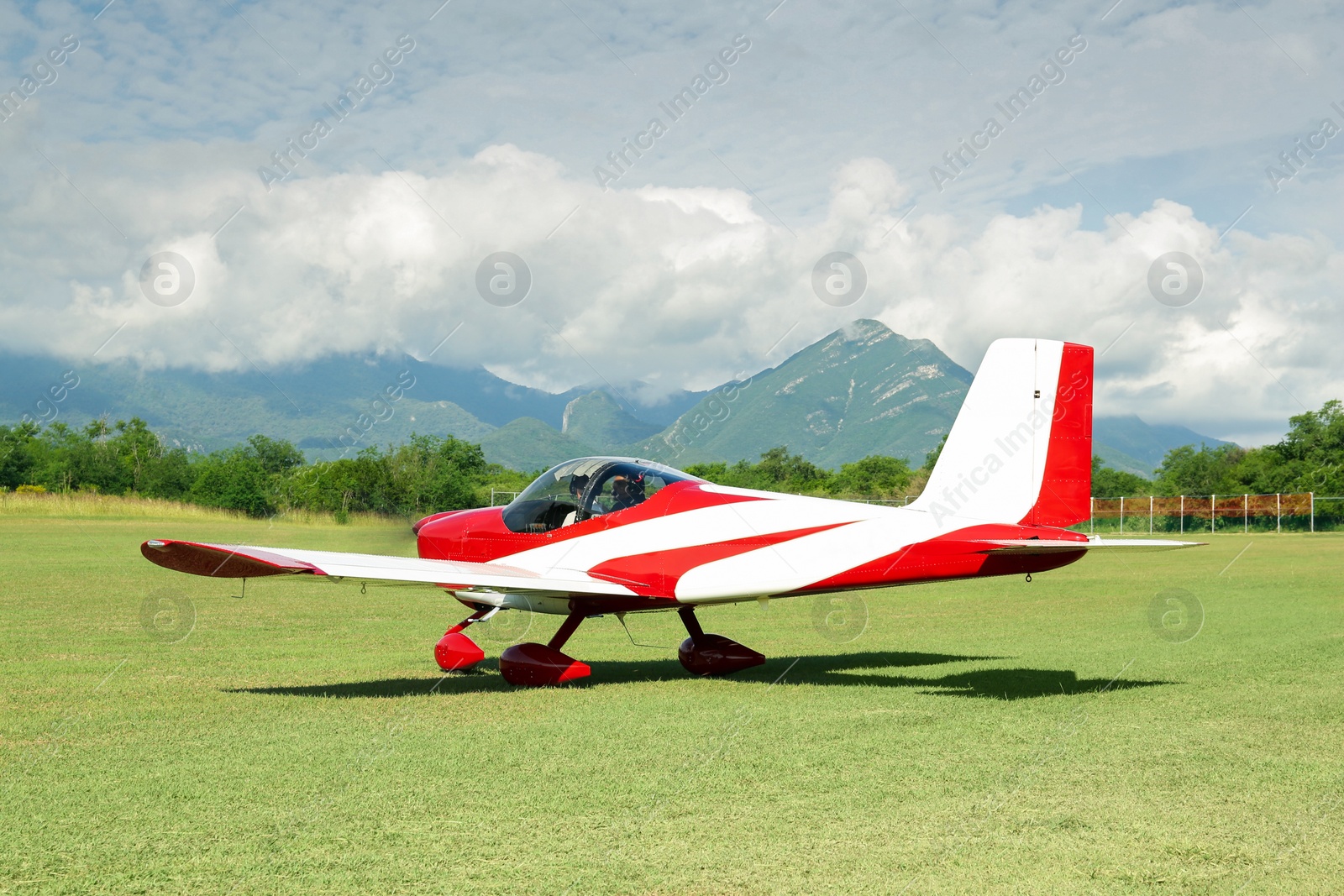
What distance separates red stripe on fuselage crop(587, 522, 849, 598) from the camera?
8.28m

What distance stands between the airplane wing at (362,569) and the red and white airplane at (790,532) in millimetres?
Answer: 27

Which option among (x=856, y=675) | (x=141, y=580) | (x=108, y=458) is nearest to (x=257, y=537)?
(x=141, y=580)

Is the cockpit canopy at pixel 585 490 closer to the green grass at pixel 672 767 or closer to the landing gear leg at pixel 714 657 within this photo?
the landing gear leg at pixel 714 657

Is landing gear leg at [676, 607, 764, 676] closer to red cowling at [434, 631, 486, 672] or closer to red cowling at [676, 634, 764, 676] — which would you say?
red cowling at [676, 634, 764, 676]

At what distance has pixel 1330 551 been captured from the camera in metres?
30.8

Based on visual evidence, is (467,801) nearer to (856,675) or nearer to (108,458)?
(856,675)

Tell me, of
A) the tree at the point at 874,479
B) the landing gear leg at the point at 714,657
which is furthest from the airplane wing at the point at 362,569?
the tree at the point at 874,479

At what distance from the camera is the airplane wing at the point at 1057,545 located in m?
7.04

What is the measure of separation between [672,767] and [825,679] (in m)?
3.62

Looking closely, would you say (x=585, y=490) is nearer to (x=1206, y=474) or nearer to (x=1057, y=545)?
(x=1057, y=545)

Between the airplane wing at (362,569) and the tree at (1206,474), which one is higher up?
the tree at (1206,474)

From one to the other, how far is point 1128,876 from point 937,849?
0.69 metres

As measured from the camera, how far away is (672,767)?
537 centimetres

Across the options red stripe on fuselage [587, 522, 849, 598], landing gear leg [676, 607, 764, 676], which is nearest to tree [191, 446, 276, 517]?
landing gear leg [676, 607, 764, 676]
